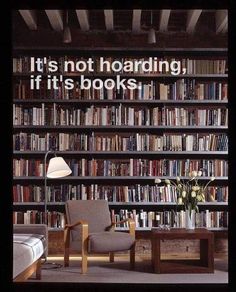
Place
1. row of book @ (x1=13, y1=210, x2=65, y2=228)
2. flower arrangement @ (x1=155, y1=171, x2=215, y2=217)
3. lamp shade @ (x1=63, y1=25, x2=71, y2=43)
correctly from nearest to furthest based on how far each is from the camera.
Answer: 1. flower arrangement @ (x1=155, y1=171, x2=215, y2=217)
2. lamp shade @ (x1=63, y1=25, x2=71, y2=43)
3. row of book @ (x1=13, y1=210, x2=65, y2=228)

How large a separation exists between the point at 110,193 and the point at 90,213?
872mm

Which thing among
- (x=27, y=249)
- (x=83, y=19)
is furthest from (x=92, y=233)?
(x=83, y=19)

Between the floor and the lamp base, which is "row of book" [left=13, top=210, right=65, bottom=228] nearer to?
the floor

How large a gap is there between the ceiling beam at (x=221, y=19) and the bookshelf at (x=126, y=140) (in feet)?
1.49

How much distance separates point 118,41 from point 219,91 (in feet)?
4.98

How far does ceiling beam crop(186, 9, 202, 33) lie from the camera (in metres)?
7.97

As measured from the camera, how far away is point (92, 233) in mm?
7504

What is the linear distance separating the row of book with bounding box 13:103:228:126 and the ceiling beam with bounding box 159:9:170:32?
1.09 metres

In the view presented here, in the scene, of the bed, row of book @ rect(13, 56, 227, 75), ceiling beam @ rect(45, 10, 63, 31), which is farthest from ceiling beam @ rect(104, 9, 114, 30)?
the bed

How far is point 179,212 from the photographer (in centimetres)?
858

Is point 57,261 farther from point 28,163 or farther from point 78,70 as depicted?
point 78,70

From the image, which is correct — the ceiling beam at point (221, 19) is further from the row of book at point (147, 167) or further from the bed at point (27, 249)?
the bed at point (27, 249)

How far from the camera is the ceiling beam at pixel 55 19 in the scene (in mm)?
8045

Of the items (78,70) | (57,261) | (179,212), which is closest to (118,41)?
(78,70)
